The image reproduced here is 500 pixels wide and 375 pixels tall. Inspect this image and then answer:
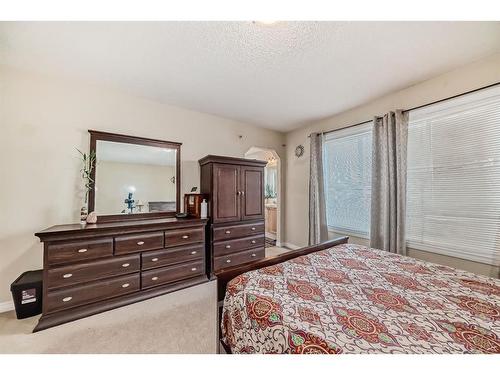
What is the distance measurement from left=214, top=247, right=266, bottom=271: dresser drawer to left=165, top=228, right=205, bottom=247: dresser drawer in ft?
1.45

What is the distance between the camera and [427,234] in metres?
2.32

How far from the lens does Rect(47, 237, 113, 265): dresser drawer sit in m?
1.80

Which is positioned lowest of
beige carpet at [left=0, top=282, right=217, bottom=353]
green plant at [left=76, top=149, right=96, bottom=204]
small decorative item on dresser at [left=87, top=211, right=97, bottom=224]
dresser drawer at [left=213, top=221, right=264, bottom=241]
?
beige carpet at [left=0, top=282, right=217, bottom=353]

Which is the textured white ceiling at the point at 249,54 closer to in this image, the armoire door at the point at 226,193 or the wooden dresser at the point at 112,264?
the armoire door at the point at 226,193

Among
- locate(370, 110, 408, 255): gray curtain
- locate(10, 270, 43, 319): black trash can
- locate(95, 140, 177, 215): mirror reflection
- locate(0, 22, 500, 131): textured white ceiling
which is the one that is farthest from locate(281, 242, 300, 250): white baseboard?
Result: locate(10, 270, 43, 319): black trash can

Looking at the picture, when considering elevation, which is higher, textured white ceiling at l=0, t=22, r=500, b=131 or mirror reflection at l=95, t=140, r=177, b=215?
textured white ceiling at l=0, t=22, r=500, b=131

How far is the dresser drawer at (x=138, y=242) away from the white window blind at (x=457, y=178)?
3.14 meters

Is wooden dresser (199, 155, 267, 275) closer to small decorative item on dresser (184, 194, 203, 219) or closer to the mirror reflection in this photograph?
small decorative item on dresser (184, 194, 203, 219)

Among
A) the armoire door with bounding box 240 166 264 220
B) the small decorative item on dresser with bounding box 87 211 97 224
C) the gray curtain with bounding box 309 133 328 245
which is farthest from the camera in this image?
the gray curtain with bounding box 309 133 328 245

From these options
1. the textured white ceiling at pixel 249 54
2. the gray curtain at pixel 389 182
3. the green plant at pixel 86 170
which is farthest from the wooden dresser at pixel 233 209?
the gray curtain at pixel 389 182
